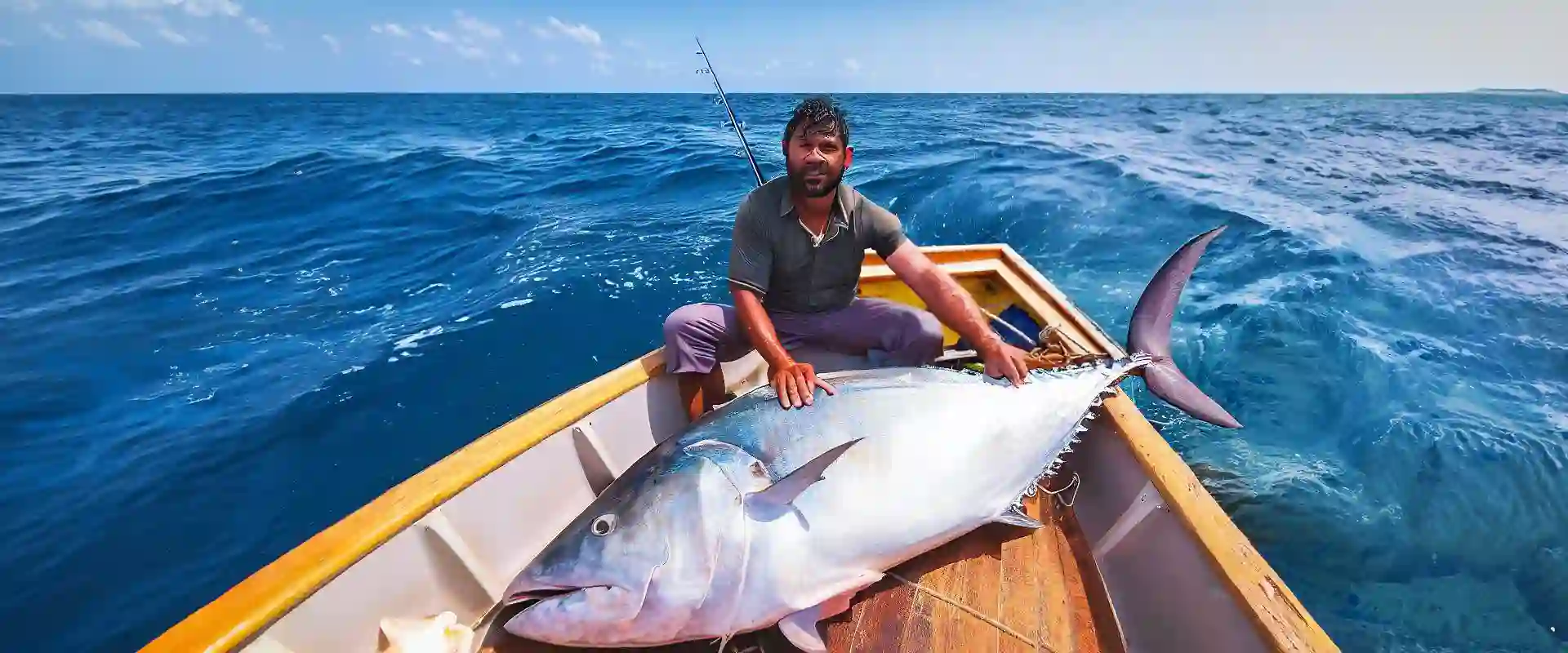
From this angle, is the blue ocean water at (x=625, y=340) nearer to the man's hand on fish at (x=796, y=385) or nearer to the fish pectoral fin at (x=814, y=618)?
the fish pectoral fin at (x=814, y=618)

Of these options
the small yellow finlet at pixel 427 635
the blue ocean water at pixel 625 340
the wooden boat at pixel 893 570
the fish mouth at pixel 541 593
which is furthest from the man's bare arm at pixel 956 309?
the blue ocean water at pixel 625 340

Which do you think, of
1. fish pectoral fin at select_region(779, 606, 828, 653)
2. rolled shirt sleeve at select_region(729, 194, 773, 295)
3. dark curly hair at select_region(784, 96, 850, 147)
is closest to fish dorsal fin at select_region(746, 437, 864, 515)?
fish pectoral fin at select_region(779, 606, 828, 653)

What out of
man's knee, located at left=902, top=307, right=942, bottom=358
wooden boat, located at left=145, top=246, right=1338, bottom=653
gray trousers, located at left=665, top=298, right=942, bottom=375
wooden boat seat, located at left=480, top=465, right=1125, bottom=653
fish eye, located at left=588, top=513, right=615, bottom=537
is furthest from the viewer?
man's knee, located at left=902, top=307, right=942, bottom=358

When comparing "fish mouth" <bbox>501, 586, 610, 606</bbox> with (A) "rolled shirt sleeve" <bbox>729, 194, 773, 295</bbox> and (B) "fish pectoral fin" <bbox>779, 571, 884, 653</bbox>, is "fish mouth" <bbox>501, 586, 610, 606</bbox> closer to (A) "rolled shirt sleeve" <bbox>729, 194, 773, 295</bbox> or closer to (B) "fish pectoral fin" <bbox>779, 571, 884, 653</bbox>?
(B) "fish pectoral fin" <bbox>779, 571, 884, 653</bbox>

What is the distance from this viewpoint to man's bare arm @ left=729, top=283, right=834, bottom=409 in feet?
6.71

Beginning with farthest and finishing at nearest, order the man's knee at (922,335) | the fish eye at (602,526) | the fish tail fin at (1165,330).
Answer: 1. the man's knee at (922,335)
2. the fish tail fin at (1165,330)
3. the fish eye at (602,526)

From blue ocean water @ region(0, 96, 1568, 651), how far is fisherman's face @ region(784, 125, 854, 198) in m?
2.89

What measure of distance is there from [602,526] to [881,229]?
161cm

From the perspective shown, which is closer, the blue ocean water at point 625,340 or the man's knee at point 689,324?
the man's knee at point 689,324

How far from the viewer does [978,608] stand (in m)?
1.89

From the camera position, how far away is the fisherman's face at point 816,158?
89.5 inches

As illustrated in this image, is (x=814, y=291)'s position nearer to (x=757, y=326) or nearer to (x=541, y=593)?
(x=757, y=326)

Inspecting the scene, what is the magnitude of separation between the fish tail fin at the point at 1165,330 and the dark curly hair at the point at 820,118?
4.44 ft

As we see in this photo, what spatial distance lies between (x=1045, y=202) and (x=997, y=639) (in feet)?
25.1
